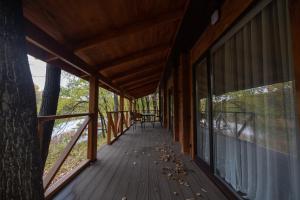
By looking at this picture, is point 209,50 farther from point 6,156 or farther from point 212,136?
point 6,156

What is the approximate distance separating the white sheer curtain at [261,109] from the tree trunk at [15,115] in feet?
5.53

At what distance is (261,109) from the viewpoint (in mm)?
1442

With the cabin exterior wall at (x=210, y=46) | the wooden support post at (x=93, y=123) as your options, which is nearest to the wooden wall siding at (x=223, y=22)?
the cabin exterior wall at (x=210, y=46)

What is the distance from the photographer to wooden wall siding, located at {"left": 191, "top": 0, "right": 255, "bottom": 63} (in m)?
1.63

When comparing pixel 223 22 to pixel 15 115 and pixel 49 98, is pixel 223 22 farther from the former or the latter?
pixel 49 98

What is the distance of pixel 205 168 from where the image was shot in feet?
9.09

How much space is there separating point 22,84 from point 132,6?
1.51 m

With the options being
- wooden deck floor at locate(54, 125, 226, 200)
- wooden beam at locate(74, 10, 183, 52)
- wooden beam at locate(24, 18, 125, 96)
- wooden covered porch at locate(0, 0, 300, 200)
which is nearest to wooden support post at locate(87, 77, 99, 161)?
wooden covered porch at locate(0, 0, 300, 200)

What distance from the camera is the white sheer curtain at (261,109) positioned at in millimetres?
1178

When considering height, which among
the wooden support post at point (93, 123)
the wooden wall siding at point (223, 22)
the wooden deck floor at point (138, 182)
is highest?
the wooden wall siding at point (223, 22)

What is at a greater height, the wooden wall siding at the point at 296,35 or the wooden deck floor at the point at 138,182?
the wooden wall siding at the point at 296,35

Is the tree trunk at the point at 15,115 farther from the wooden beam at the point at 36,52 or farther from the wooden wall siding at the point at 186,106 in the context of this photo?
the wooden wall siding at the point at 186,106

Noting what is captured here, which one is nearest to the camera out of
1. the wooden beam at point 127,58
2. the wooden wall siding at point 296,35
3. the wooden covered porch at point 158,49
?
the wooden wall siding at point 296,35

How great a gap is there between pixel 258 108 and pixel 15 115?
1805mm
